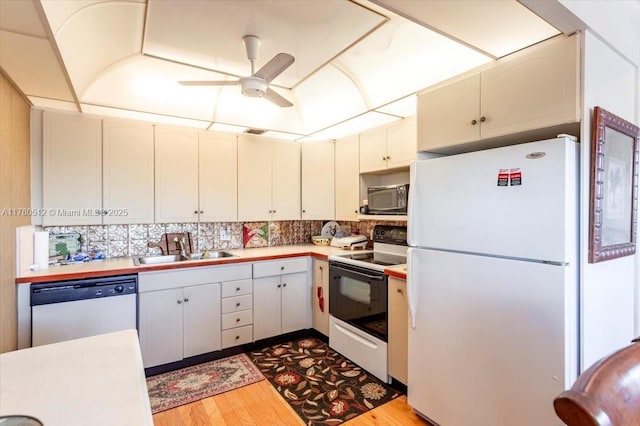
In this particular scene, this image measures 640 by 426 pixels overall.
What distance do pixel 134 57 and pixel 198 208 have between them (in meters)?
1.40

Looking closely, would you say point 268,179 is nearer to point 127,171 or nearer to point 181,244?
point 181,244

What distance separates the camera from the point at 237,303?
2.96 m

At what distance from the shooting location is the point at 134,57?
7.73 ft

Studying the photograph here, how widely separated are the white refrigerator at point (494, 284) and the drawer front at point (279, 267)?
1505 mm

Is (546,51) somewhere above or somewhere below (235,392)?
above

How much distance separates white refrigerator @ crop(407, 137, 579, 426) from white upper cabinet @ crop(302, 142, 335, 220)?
1817 mm

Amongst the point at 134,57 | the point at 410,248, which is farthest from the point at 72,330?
the point at 410,248

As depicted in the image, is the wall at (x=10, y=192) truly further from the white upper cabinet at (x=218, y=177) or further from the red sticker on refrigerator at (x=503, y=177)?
the red sticker on refrigerator at (x=503, y=177)

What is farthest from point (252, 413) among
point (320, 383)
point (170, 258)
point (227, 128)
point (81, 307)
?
point (227, 128)

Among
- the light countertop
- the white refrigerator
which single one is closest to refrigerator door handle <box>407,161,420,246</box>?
the white refrigerator

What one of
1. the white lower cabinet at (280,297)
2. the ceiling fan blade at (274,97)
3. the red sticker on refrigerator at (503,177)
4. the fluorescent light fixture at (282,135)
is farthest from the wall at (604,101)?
the fluorescent light fixture at (282,135)

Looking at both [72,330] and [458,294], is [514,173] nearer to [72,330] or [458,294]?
[458,294]

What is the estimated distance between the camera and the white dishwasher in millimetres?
2186

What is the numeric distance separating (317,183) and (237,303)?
1661 millimetres
